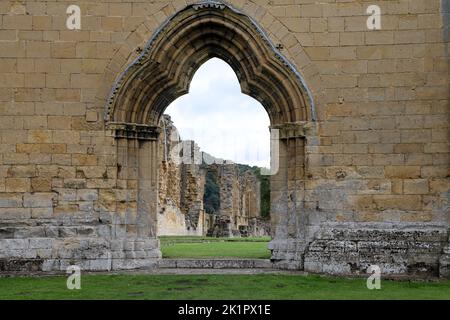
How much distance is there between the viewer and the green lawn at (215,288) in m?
7.38

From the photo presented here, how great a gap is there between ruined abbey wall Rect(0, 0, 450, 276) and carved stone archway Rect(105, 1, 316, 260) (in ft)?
0.14

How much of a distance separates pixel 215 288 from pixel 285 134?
11.0 feet

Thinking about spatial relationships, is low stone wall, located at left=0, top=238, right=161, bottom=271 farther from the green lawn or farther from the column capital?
the column capital

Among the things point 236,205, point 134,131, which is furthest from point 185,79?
point 236,205

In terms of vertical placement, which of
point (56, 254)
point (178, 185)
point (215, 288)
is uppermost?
point (178, 185)

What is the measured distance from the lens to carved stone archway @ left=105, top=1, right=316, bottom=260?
10312 mm

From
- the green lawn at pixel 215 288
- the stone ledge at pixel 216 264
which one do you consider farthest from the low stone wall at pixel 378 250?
the stone ledge at pixel 216 264

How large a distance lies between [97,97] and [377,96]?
4.19 m

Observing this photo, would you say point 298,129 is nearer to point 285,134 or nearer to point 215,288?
point 285,134

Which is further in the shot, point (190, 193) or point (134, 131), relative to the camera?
point (190, 193)

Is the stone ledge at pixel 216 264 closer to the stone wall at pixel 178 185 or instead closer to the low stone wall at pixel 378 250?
the low stone wall at pixel 378 250

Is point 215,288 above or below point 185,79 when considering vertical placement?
below

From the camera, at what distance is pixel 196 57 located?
11031 millimetres

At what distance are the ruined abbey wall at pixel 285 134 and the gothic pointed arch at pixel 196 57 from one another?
0.07m
